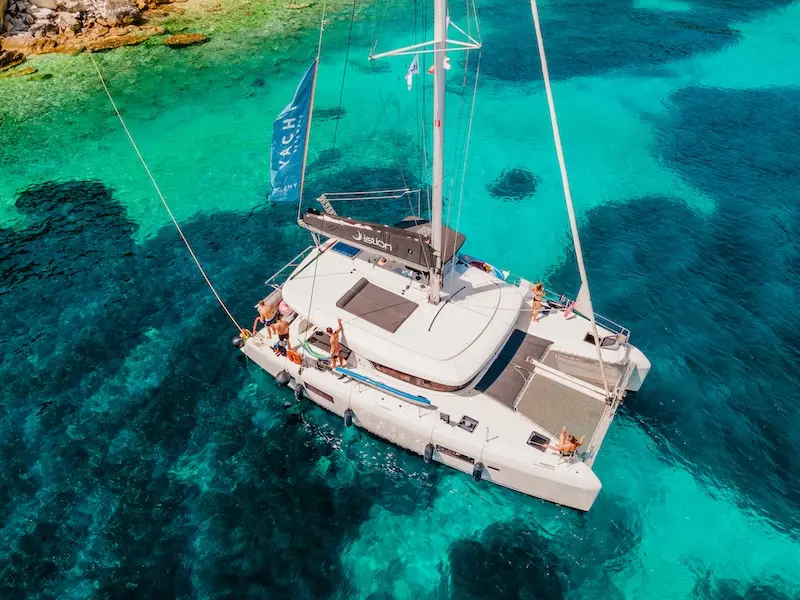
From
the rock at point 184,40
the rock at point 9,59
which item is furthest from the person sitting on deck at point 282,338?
the rock at point 9,59

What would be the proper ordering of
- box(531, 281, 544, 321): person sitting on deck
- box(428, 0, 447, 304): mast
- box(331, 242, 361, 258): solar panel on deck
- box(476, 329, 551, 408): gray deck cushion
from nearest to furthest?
box(428, 0, 447, 304): mast → box(476, 329, 551, 408): gray deck cushion → box(531, 281, 544, 321): person sitting on deck → box(331, 242, 361, 258): solar panel on deck

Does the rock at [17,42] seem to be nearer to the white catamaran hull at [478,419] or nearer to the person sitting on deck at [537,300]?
the white catamaran hull at [478,419]

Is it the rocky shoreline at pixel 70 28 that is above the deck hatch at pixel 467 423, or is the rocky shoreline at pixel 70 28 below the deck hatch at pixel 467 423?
above

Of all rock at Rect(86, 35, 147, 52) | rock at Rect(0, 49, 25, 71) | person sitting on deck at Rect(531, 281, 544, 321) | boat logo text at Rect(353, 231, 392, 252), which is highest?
rock at Rect(86, 35, 147, 52)

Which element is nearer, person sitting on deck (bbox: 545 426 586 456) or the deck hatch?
person sitting on deck (bbox: 545 426 586 456)

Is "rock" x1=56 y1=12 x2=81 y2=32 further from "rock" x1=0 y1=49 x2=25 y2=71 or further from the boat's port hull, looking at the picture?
the boat's port hull

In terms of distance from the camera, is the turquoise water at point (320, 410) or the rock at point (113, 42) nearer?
the turquoise water at point (320, 410)

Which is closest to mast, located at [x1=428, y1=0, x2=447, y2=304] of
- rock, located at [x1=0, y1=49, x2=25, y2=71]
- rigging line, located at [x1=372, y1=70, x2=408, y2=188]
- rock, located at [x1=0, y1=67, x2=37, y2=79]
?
rigging line, located at [x1=372, y1=70, x2=408, y2=188]
